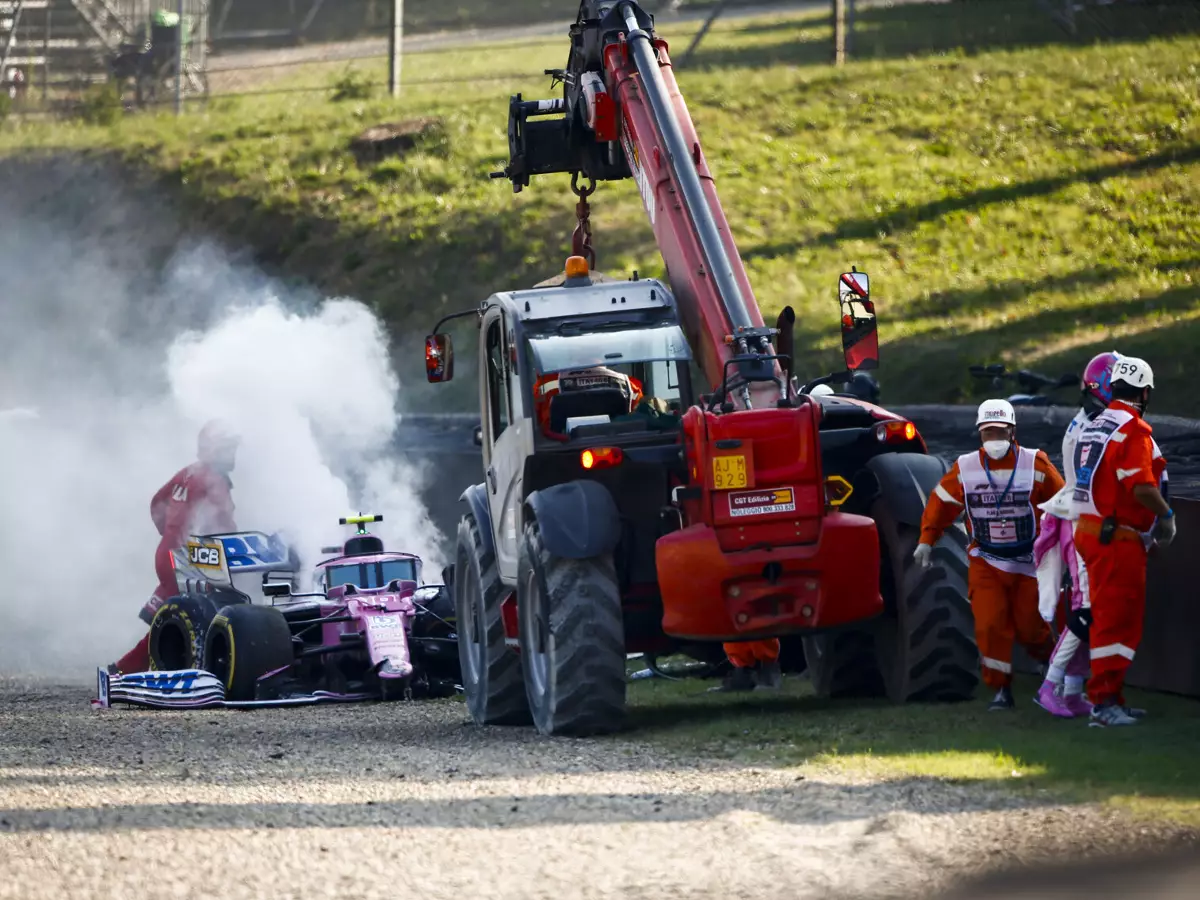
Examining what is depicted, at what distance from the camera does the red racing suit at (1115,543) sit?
10.1 metres

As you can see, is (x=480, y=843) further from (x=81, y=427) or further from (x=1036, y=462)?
(x=81, y=427)

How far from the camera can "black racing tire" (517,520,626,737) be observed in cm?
1073

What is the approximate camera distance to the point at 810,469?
10.5m

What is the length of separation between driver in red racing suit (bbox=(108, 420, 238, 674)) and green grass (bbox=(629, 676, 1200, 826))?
7.06m

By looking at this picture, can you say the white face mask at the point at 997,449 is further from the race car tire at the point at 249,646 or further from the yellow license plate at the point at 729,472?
the race car tire at the point at 249,646

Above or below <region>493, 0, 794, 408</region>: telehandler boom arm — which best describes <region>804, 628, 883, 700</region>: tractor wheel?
A: below

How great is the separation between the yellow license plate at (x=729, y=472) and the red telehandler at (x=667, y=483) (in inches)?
0.4

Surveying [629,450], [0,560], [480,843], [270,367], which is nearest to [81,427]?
[0,560]

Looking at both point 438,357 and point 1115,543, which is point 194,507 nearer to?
point 438,357

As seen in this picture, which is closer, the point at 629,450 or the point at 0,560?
the point at 629,450

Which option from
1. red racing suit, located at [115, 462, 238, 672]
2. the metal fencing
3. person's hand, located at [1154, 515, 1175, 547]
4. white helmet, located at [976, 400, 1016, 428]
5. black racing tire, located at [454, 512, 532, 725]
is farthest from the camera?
the metal fencing

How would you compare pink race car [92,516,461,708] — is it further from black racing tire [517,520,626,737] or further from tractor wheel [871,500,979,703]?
tractor wheel [871,500,979,703]

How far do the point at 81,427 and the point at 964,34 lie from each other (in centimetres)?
2441

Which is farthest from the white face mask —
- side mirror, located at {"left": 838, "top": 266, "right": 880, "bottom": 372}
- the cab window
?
the cab window
